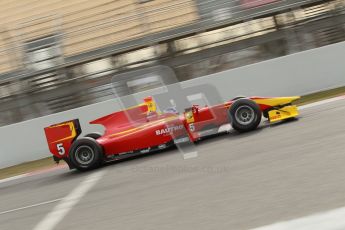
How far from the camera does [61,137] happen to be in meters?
8.56

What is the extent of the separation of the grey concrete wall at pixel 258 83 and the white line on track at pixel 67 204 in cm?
404

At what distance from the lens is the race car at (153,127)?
809 centimetres

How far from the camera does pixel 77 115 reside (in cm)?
1179

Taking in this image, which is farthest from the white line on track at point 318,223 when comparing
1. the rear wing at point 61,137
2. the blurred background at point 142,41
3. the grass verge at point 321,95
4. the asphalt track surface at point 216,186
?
the blurred background at point 142,41

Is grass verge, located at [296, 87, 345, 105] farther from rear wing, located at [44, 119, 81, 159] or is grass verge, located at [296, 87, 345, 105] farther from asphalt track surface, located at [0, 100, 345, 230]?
rear wing, located at [44, 119, 81, 159]

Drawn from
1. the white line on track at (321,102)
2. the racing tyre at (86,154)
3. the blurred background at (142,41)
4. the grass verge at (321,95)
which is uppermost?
the blurred background at (142,41)

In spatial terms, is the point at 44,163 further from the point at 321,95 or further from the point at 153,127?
the point at 321,95

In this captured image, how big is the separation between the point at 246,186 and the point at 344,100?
201 inches

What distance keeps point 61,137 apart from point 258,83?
511cm

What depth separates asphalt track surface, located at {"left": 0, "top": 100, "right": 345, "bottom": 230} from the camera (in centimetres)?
441

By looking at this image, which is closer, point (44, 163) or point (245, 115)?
point (245, 115)

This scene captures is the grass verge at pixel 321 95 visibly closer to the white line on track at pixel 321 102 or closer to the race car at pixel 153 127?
the white line on track at pixel 321 102

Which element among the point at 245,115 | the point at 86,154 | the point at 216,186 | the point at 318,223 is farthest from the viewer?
the point at 86,154

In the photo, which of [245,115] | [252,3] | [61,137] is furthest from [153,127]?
[252,3]
